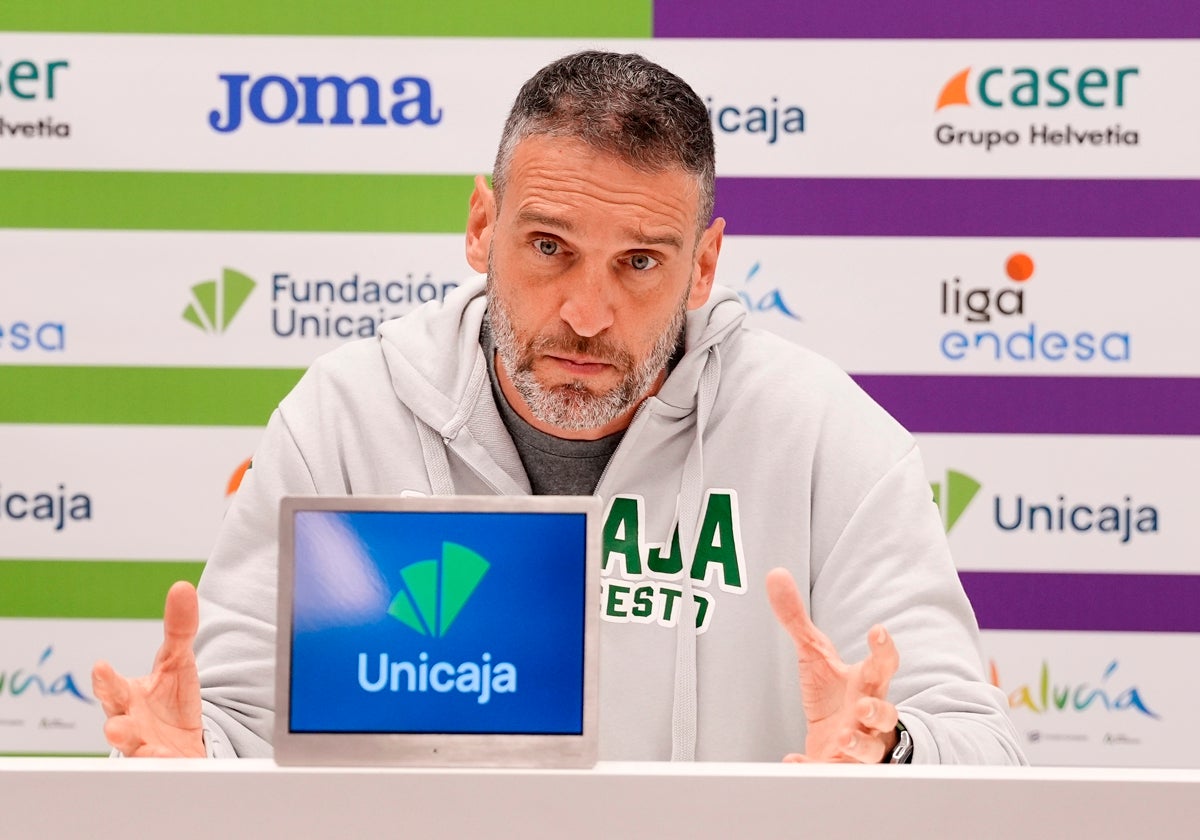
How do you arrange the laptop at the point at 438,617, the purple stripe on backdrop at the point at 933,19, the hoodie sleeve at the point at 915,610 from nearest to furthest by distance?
the laptop at the point at 438,617 → the hoodie sleeve at the point at 915,610 → the purple stripe on backdrop at the point at 933,19

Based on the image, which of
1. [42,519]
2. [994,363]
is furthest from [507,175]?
[42,519]

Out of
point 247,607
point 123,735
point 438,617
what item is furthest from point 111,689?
point 247,607

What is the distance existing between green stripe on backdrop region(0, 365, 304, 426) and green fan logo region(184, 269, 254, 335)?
9 cm

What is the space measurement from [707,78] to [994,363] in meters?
0.80

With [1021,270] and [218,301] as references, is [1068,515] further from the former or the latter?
[218,301]

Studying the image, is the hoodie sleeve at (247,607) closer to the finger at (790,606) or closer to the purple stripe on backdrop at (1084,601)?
the finger at (790,606)

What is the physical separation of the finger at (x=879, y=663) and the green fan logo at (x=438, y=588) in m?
0.35

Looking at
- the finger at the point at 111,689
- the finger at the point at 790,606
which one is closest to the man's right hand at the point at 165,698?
the finger at the point at 111,689

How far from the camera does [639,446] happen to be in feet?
5.28

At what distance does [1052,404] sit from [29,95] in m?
2.12

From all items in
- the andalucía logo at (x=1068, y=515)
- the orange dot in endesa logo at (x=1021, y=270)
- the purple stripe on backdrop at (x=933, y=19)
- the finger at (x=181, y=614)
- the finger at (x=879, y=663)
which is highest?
the purple stripe on backdrop at (x=933, y=19)

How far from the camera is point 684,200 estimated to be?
1517 mm

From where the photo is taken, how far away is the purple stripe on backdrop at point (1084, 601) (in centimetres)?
243

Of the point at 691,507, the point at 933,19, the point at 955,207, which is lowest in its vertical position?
the point at 691,507
